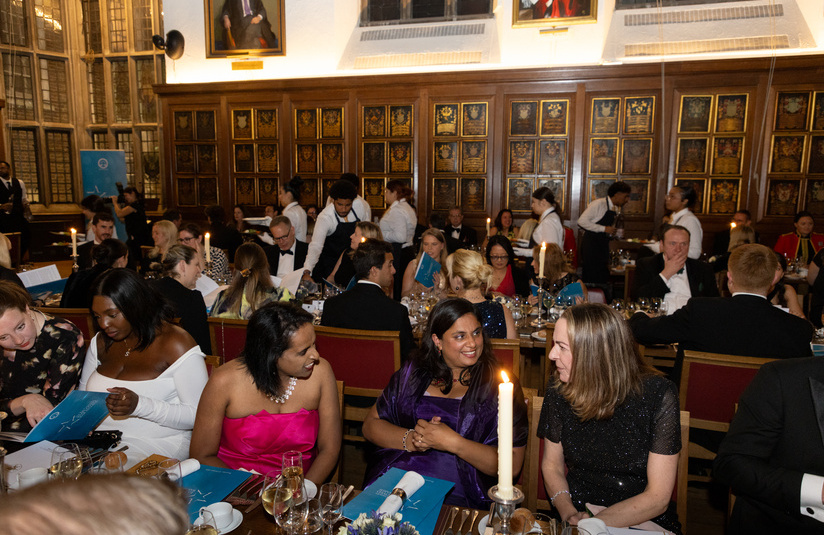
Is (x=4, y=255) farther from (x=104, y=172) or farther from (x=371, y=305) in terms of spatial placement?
(x=104, y=172)

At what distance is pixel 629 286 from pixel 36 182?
43.1 ft

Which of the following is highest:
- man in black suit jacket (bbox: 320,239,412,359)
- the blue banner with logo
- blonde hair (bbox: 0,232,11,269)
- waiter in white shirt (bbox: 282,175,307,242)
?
the blue banner with logo

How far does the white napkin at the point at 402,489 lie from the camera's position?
1.72m

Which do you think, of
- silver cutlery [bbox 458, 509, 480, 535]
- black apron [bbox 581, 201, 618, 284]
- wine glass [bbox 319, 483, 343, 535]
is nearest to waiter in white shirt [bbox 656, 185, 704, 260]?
black apron [bbox 581, 201, 618, 284]

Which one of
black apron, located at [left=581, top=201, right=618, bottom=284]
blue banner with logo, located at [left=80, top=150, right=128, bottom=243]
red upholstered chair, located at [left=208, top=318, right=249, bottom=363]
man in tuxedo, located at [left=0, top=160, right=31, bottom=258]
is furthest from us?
blue banner with logo, located at [left=80, top=150, right=128, bottom=243]

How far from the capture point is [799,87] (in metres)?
8.99

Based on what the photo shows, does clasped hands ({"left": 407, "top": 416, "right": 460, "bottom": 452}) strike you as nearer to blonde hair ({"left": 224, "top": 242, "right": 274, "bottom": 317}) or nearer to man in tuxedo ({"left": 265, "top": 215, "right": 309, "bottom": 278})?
blonde hair ({"left": 224, "top": 242, "right": 274, "bottom": 317})

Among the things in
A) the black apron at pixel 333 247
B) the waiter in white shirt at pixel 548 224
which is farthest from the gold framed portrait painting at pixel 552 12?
the black apron at pixel 333 247

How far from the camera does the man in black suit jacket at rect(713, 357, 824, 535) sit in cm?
171

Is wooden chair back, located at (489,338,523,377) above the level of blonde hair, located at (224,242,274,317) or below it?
below

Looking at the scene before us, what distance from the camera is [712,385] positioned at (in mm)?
2932

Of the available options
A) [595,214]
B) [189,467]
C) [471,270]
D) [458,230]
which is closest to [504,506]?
[189,467]

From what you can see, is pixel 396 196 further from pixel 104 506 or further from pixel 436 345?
pixel 104 506

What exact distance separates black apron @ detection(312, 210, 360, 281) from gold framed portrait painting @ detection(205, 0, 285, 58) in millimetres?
6547
